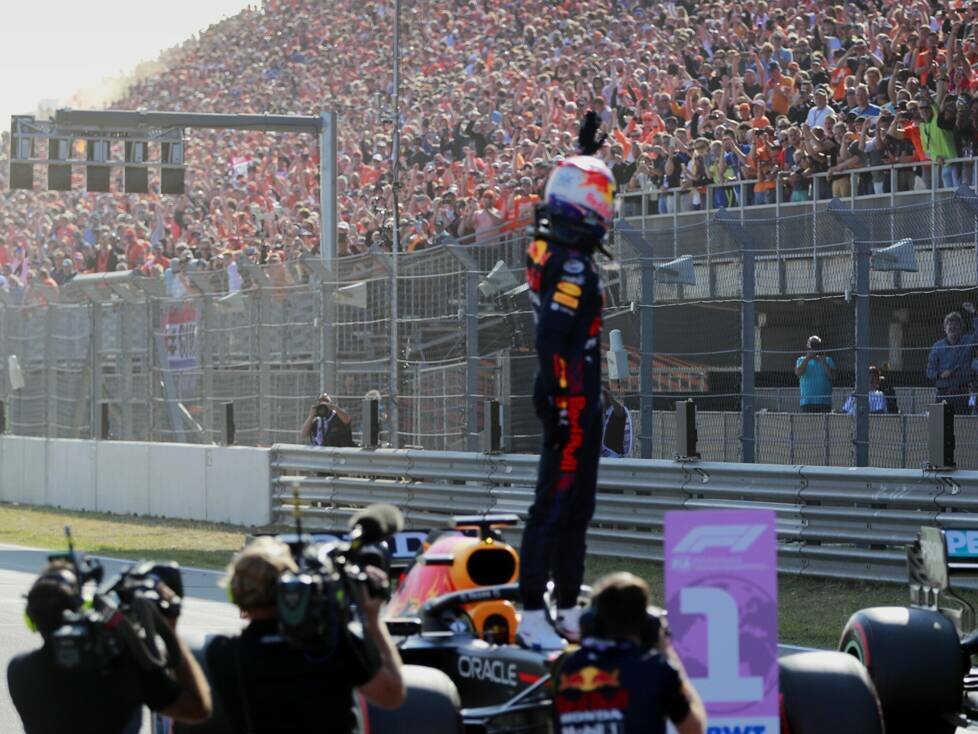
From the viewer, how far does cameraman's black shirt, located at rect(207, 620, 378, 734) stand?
Result: 4.86m

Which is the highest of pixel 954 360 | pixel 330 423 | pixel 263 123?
pixel 263 123

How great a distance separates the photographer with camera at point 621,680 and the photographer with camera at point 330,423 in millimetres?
13474

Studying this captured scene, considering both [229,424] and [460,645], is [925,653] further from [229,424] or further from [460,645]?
[229,424]

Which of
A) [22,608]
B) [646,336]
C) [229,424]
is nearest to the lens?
[22,608]

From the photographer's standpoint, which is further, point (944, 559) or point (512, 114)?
point (512, 114)

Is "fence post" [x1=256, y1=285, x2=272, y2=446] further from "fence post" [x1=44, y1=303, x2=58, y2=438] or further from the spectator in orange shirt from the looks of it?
the spectator in orange shirt

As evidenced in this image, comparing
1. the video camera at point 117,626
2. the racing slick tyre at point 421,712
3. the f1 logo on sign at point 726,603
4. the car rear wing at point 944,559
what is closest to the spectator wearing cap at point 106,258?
the car rear wing at point 944,559

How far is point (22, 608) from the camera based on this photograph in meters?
13.0

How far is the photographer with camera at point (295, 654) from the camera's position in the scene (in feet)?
15.9

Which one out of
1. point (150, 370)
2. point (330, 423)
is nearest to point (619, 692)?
point (330, 423)

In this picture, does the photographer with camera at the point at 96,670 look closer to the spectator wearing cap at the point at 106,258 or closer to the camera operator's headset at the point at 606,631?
the camera operator's headset at the point at 606,631

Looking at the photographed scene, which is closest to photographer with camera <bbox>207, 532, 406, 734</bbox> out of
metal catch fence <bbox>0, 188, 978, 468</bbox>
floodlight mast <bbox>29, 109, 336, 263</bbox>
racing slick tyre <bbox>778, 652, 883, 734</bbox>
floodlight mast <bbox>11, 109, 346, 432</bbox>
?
racing slick tyre <bbox>778, 652, 883, 734</bbox>

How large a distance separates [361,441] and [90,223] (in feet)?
73.8

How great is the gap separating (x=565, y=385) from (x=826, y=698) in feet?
4.24
